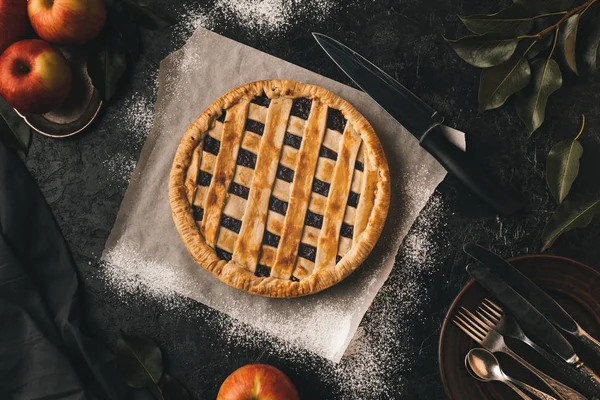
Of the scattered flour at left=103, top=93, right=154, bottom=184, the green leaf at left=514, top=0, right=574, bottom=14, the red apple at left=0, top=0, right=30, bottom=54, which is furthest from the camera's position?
the scattered flour at left=103, top=93, right=154, bottom=184

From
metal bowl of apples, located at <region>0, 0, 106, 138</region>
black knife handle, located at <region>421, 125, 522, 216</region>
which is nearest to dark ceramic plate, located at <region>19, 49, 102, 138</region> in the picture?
metal bowl of apples, located at <region>0, 0, 106, 138</region>

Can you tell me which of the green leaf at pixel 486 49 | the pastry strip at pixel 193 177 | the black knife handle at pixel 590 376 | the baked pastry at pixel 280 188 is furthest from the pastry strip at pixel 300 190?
Result: the black knife handle at pixel 590 376

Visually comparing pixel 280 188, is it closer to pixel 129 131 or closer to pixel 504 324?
pixel 129 131

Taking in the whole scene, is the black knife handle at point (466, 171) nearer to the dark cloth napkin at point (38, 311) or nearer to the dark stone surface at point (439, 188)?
the dark stone surface at point (439, 188)

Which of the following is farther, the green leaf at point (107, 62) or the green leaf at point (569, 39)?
the green leaf at point (107, 62)

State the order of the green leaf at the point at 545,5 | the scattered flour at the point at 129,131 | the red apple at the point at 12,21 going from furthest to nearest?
1. the scattered flour at the point at 129,131
2. the red apple at the point at 12,21
3. the green leaf at the point at 545,5

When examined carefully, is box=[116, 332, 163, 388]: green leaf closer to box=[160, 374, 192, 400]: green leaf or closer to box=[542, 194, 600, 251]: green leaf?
box=[160, 374, 192, 400]: green leaf
